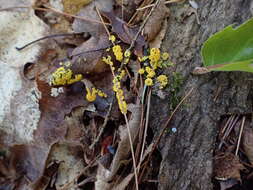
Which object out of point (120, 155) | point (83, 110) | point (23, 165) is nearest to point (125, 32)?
point (83, 110)

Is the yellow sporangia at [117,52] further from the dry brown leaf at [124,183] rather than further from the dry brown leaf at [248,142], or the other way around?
the dry brown leaf at [248,142]

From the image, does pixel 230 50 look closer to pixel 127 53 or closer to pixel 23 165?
pixel 127 53

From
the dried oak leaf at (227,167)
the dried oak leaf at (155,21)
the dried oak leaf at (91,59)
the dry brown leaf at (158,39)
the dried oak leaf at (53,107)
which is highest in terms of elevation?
the dried oak leaf at (155,21)

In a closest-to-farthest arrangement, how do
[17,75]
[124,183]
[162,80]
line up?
1. [124,183]
2. [162,80]
3. [17,75]

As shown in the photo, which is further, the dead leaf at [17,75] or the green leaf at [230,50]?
the dead leaf at [17,75]

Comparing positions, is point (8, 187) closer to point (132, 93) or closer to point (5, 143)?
point (5, 143)

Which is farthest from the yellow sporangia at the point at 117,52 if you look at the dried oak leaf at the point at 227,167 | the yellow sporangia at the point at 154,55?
the dried oak leaf at the point at 227,167

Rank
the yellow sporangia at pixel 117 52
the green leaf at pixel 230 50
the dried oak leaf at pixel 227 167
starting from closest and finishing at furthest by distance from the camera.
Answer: the green leaf at pixel 230 50 < the dried oak leaf at pixel 227 167 < the yellow sporangia at pixel 117 52
